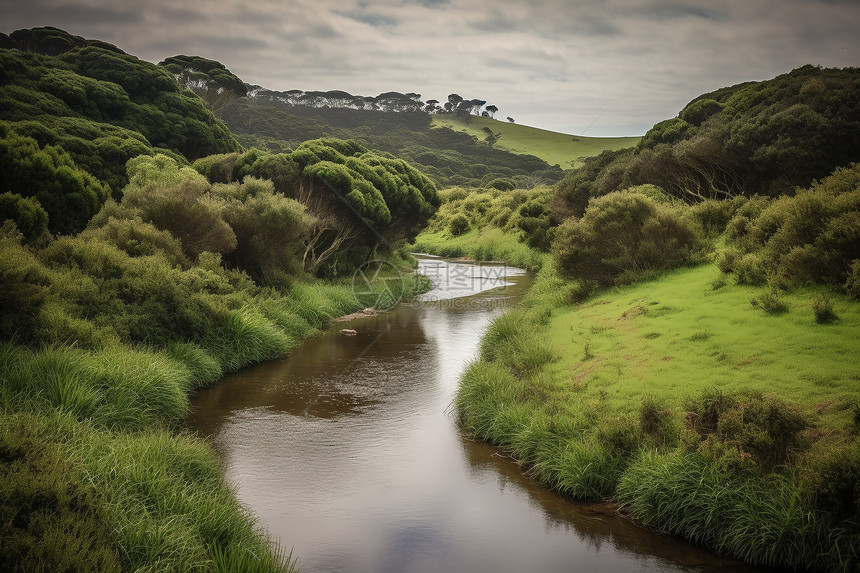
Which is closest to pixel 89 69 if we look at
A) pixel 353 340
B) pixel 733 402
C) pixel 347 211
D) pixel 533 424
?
pixel 347 211

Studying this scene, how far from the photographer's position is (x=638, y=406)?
1112 cm

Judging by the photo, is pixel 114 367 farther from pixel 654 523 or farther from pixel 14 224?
pixel 654 523

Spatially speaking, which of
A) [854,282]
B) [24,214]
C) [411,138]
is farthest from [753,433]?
[411,138]

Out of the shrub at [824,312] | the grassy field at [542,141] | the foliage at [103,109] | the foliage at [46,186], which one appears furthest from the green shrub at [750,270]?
the grassy field at [542,141]

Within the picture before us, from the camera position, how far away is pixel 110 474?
8.23 metres

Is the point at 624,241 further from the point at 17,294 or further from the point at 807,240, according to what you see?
the point at 17,294

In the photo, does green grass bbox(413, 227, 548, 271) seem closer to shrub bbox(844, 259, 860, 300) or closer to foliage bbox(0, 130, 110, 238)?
foliage bbox(0, 130, 110, 238)

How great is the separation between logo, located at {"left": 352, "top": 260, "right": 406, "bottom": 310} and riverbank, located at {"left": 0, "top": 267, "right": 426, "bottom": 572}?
1428 centimetres

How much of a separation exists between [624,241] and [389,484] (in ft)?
42.7

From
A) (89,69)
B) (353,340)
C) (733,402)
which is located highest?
(89,69)

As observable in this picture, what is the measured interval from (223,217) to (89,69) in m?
20.7

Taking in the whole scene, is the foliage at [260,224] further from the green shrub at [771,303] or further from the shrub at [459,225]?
the shrub at [459,225]

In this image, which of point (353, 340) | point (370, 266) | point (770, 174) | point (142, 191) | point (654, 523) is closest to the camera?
point (654, 523)

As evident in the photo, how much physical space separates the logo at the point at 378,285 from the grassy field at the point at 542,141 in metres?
99.1
